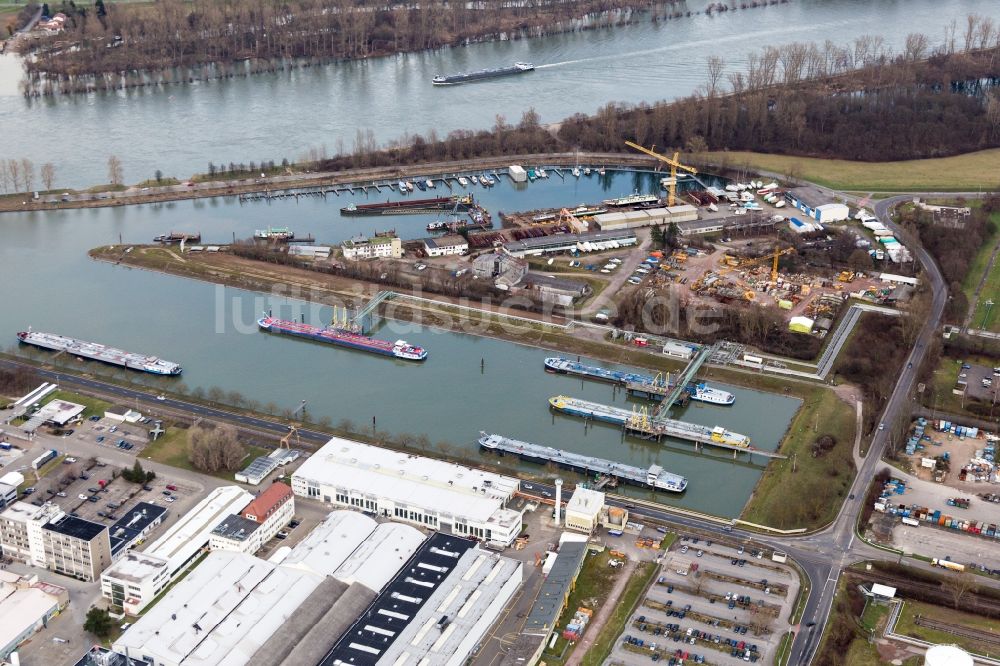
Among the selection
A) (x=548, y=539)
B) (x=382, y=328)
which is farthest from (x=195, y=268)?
(x=548, y=539)

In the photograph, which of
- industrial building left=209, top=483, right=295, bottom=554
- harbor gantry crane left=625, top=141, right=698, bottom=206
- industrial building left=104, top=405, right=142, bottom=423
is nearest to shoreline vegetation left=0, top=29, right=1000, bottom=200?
harbor gantry crane left=625, top=141, right=698, bottom=206

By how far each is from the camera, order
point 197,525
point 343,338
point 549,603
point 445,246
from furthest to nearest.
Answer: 1. point 445,246
2. point 343,338
3. point 197,525
4. point 549,603

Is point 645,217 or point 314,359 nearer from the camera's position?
point 314,359

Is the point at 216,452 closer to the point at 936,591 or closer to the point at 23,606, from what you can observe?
the point at 23,606

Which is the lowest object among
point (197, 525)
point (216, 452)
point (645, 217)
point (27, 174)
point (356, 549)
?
point (356, 549)

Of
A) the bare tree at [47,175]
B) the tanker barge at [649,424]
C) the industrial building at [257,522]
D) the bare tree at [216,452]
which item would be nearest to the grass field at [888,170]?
the tanker barge at [649,424]

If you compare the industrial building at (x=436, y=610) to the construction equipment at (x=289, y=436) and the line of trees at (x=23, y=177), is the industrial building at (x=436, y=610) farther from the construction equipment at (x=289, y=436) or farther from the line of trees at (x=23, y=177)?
the line of trees at (x=23, y=177)

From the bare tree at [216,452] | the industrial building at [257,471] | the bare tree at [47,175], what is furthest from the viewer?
the bare tree at [47,175]

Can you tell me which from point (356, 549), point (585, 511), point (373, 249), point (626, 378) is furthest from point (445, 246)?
point (356, 549)
